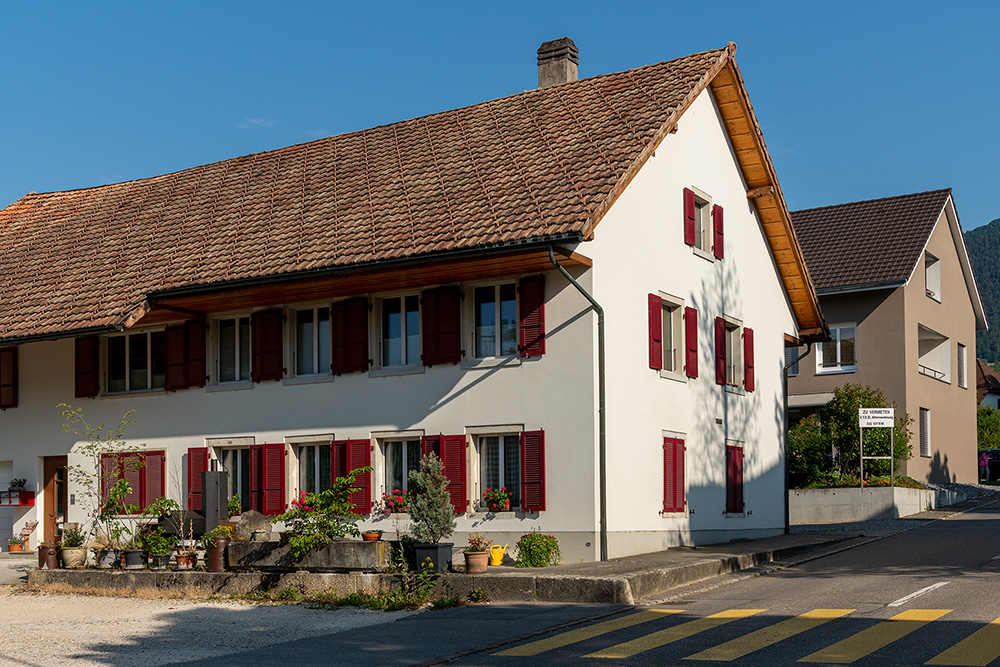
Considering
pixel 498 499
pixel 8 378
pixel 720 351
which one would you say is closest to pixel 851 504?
pixel 720 351

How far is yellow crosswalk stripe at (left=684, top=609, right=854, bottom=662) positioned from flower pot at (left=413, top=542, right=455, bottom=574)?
5154 millimetres

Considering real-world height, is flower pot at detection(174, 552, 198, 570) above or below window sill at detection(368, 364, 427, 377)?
below

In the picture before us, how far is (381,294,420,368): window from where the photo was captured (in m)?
20.6

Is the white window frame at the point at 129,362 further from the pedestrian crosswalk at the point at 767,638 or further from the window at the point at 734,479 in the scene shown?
the pedestrian crosswalk at the point at 767,638

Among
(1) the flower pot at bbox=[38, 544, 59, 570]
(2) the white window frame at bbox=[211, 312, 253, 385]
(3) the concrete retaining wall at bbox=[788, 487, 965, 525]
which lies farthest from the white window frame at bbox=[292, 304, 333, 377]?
(3) the concrete retaining wall at bbox=[788, 487, 965, 525]

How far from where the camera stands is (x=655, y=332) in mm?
20938

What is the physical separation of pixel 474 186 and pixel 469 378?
136 inches

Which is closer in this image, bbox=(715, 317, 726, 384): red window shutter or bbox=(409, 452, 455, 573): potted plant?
bbox=(409, 452, 455, 573): potted plant

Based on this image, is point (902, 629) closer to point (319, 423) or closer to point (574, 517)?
point (574, 517)

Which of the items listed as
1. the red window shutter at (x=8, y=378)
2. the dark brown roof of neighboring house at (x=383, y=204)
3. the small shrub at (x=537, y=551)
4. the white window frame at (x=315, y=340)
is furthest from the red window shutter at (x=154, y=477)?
the small shrub at (x=537, y=551)

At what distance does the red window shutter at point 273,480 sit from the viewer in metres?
21.5

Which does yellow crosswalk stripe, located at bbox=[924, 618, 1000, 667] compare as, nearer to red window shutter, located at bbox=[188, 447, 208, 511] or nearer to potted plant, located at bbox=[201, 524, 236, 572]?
potted plant, located at bbox=[201, 524, 236, 572]

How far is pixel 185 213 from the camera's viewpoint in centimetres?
2553

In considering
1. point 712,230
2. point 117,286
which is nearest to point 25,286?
point 117,286
